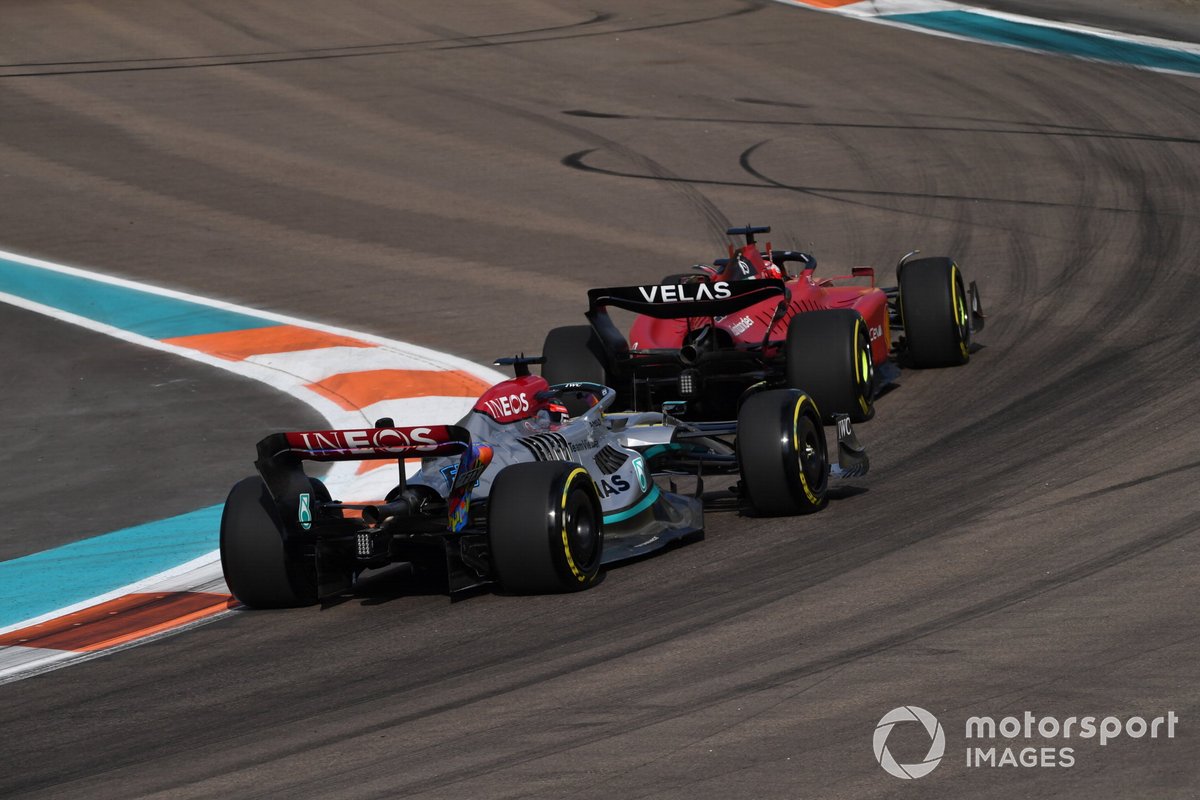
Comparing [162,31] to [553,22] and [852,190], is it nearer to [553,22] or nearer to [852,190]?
[553,22]

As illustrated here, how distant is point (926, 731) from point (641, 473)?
12.7 feet

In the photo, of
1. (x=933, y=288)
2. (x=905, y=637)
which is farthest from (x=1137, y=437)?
(x=905, y=637)

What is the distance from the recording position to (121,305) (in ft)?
55.0

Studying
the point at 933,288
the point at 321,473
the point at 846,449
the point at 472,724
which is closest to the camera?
the point at 472,724

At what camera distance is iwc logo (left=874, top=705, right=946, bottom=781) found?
5594 millimetres

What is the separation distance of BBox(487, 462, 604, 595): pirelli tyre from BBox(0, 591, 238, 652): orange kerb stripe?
69.1 inches

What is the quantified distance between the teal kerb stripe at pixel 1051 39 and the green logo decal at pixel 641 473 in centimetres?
1924

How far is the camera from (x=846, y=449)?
33.4 ft

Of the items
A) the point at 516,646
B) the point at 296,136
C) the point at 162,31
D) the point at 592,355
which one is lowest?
the point at 516,646

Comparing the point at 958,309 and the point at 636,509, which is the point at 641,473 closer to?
the point at 636,509

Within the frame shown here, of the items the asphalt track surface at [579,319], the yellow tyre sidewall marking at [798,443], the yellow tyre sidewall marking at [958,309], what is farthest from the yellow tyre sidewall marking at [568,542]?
the yellow tyre sidewall marking at [958,309]

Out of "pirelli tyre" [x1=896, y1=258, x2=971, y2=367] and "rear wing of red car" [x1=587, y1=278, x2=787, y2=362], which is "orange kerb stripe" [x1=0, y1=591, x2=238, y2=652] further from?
"pirelli tyre" [x1=896, y1=258, x2=971, y2=367]

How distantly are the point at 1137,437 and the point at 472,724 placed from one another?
5576mm

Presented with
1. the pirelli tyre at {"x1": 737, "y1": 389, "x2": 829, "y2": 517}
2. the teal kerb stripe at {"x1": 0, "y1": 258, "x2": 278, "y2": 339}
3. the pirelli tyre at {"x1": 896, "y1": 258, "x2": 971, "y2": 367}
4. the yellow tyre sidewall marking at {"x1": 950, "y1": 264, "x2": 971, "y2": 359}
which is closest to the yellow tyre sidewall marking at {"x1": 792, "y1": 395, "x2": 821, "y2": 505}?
the pirelli tyre at {"x1": 737, "y1": 389, "x2": 829, "y2": 517}
